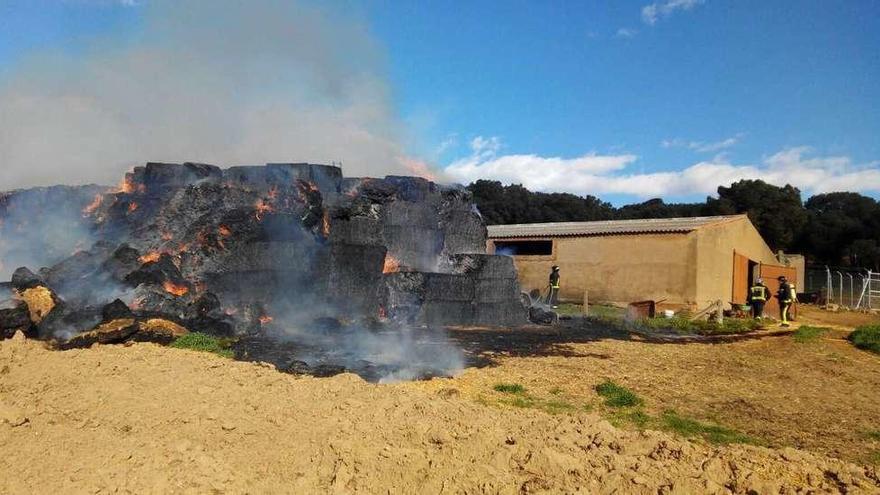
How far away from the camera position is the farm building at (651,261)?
21.6m

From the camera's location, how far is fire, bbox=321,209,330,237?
15324 mm

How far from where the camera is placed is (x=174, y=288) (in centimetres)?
1283

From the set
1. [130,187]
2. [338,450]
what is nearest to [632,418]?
[338,450]

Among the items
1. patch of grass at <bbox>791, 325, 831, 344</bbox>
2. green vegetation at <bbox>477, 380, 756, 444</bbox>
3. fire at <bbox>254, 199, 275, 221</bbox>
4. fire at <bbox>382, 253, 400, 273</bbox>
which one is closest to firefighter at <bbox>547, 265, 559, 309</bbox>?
fire at <bbox>382, 253, 400, 273</bbox>

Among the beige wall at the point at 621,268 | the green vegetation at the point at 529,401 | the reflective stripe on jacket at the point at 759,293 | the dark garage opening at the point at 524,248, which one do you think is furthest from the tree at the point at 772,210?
the green vegetation at the point at 529,401

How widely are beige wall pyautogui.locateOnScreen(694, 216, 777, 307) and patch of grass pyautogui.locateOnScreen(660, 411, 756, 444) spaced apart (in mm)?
15447

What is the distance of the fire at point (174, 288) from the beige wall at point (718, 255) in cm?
1653

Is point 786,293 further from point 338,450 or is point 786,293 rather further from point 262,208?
point 338,450

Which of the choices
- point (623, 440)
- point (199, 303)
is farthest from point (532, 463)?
point (199, 303)

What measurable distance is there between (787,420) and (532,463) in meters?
4.09

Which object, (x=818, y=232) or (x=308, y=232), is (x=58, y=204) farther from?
(x=818, y=232)

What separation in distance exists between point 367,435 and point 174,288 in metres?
9.00

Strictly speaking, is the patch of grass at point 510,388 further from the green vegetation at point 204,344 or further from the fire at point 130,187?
the fire at point 130,187

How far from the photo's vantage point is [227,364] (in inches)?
333
